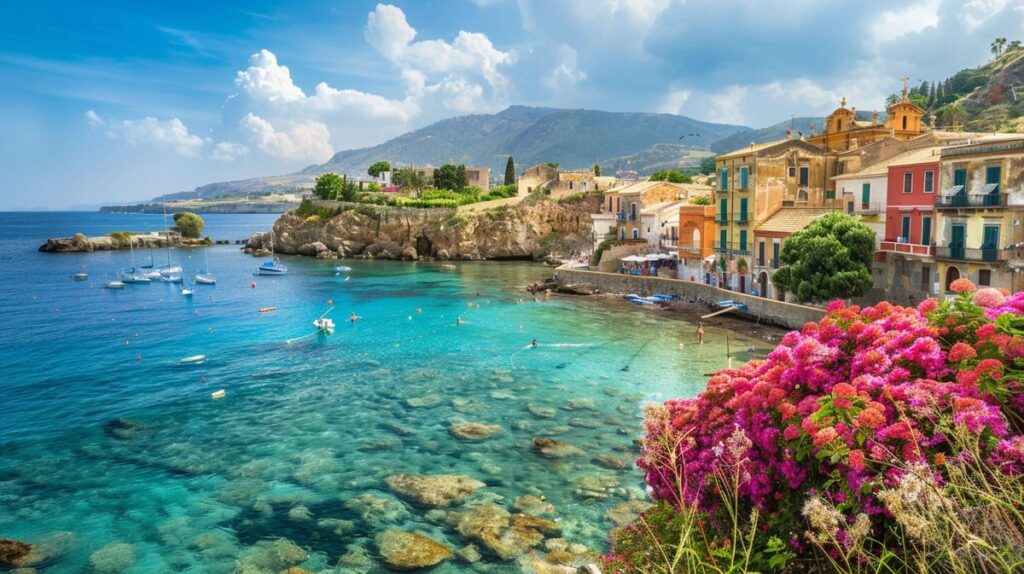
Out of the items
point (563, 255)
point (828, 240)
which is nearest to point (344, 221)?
point (563, 255)

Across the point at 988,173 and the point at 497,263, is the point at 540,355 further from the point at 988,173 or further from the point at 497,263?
the point at 497,263

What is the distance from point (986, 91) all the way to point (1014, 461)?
5590 inches

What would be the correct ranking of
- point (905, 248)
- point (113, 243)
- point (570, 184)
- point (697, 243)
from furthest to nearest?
1. point (113, 243)
2. point (570, 184)
3. point (697, 243)
4. point (905, 248)

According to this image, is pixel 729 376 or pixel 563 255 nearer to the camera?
pixel 729 376

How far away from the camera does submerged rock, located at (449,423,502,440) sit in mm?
23812

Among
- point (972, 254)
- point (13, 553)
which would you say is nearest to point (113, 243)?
point (13, 553)

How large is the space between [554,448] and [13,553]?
15.5 metres

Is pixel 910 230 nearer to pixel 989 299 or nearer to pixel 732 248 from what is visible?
pixel 732 248

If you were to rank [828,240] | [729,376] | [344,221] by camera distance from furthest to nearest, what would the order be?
[344,221] < [828,240] < [729,376]

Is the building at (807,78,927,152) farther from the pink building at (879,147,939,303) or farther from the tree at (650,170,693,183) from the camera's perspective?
the tree at (650,170,693,183)

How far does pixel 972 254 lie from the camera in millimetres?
31469

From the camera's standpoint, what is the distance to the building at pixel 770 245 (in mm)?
42438

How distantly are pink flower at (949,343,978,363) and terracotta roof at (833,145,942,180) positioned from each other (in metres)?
31.3

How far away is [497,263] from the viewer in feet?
309
